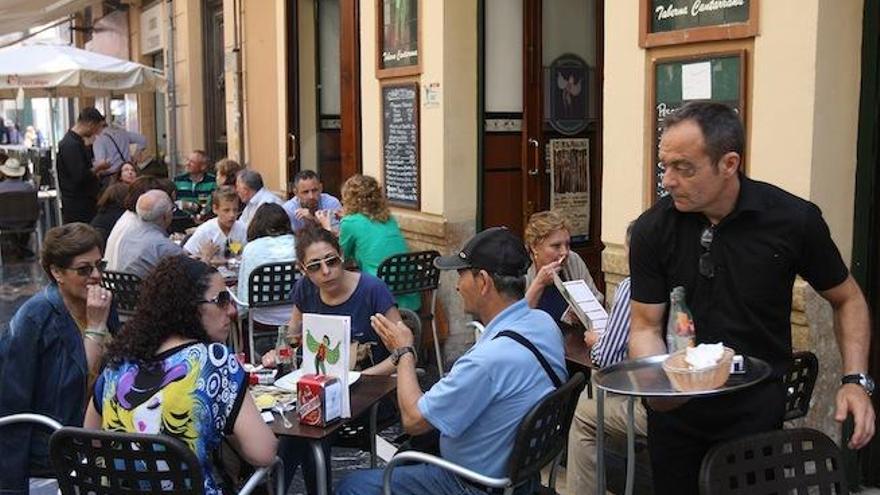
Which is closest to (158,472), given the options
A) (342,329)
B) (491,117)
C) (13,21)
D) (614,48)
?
(342,329)

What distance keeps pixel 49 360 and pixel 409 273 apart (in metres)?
3.37

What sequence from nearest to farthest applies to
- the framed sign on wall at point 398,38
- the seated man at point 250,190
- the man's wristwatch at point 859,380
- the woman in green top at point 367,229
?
the man's wristwatch at point 859,380, the woman in green top at point 367,229, the framed sign on wall at point 398,38, the seated man at point 250,190

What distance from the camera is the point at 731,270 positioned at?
2.57 meters

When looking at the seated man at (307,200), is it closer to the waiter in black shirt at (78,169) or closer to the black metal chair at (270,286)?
the black metal chair at (270,286)

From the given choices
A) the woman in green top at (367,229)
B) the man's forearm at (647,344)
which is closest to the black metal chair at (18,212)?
the woman in green top at (367,229)

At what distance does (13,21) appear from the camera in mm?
16656

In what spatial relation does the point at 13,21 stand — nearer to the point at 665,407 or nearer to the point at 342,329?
the point at 342,329

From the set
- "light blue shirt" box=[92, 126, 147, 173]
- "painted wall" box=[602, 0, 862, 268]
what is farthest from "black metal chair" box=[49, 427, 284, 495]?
"light blue shirt" box=[92, 126, 147, 173]

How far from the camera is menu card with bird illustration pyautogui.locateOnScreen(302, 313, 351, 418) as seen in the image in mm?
3645

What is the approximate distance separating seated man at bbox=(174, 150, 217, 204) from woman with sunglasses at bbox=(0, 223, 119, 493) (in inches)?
277

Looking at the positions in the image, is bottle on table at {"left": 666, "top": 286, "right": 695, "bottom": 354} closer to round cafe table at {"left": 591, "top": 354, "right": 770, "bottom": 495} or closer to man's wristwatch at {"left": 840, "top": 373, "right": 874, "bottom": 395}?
round cafe table at {"left": 591, "top": 354, "right": 770, "bottom": 495}

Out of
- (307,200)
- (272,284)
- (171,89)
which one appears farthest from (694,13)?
(171,89)

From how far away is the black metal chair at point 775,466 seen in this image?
2.34m

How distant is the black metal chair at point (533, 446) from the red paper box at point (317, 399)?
354 millimetres
